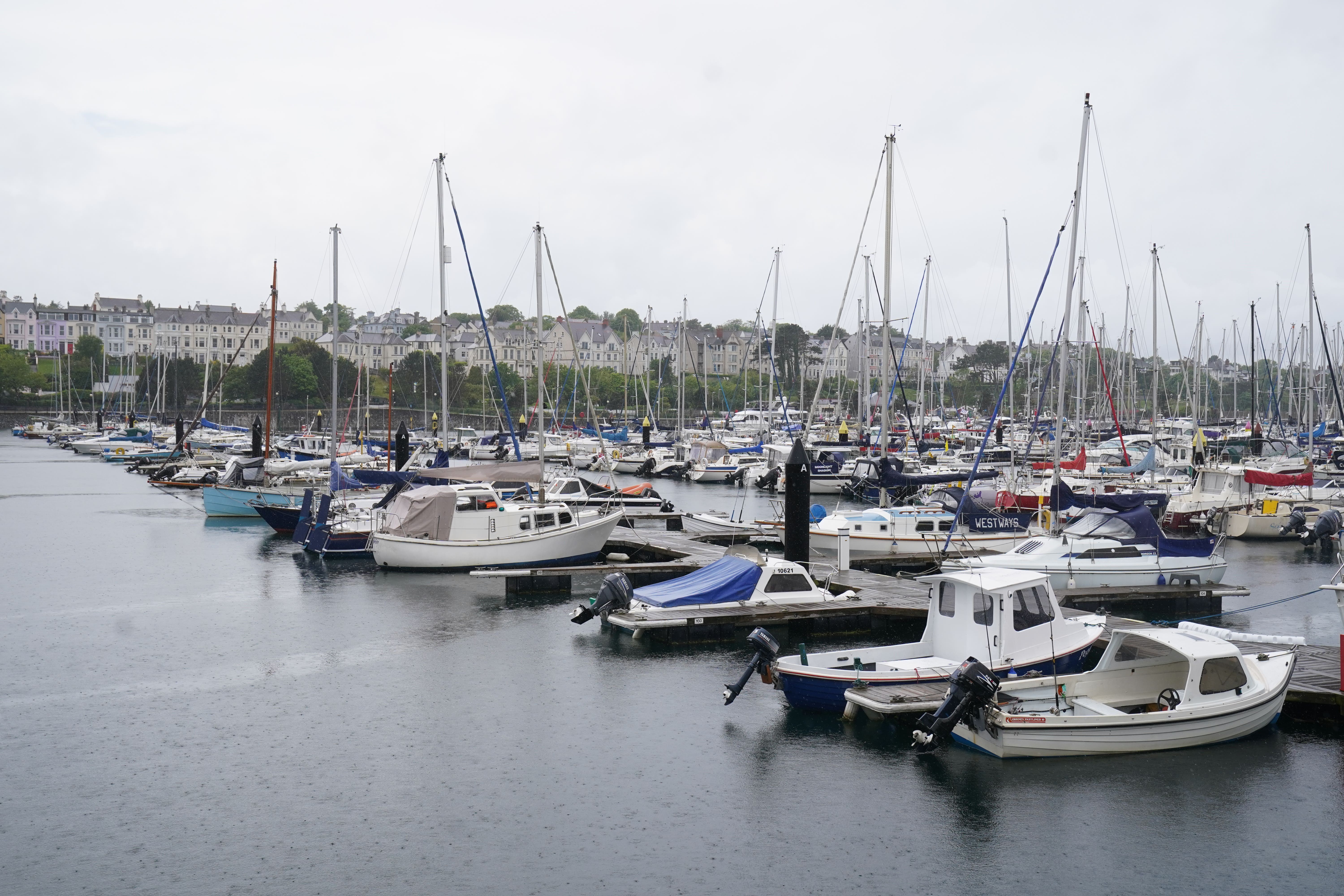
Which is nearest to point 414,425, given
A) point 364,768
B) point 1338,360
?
point 1338,360

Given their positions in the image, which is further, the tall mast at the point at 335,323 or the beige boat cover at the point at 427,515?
the tall mast at the point at 335,323

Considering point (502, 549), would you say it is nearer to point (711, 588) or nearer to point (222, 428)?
point (711, 588)

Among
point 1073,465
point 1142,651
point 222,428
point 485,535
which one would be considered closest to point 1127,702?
point 1142,651

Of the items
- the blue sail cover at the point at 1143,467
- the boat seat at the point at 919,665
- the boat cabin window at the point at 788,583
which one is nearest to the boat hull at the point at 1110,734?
the boat seat at the point at 919,665

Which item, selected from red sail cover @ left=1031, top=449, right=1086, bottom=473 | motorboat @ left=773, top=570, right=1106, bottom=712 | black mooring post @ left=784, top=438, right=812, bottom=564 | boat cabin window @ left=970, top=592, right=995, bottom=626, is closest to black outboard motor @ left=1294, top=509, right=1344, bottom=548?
red sail cover @ left=1031, top=449, right=1086, bottom=473

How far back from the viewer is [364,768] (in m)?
19.8

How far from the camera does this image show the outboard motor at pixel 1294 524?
4759cm

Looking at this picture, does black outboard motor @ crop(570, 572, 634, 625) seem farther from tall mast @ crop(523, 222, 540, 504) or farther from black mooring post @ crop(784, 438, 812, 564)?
tall mast @ crop(523, 222, 540, 504)

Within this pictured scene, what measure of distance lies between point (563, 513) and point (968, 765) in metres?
Result: 21.8

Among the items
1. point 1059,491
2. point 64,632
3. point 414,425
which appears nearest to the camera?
point 64,632

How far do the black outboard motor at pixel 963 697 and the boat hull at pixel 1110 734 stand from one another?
22.2 inches

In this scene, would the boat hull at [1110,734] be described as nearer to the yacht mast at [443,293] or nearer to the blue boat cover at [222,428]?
the yacht mast at [443,293]

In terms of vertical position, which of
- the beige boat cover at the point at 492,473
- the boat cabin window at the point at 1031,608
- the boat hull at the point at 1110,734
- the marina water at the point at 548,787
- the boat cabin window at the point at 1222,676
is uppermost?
the beige boat cover at the point at 492,473

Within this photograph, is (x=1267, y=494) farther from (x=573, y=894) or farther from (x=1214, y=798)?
(x=573, y=894)
